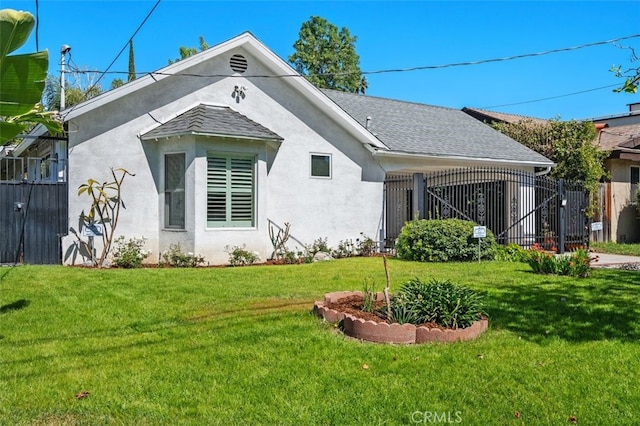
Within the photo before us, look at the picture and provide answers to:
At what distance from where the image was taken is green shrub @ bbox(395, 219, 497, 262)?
13688 millimetres

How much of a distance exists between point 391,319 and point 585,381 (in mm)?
2132

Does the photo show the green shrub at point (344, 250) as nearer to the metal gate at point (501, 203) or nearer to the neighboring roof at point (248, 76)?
the metal gate at point (501, 203)

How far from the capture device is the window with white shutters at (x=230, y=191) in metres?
13.2

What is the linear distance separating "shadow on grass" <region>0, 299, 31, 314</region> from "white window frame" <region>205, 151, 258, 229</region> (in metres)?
5.64

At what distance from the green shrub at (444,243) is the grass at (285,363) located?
4.87 metres

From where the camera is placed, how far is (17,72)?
552cm

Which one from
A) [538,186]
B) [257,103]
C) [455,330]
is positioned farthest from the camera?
[538,186]

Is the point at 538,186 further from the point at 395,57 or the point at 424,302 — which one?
the point at 424,302

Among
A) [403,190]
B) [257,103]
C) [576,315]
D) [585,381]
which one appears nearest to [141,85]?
[257,103]

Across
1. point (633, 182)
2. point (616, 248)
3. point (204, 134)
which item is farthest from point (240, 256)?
point (633, 182)

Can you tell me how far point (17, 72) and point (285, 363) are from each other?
4121 mm

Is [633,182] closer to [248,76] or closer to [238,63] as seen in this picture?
[248,76]

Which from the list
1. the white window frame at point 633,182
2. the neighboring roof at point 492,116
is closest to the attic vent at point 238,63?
the white window frame at point 633,182

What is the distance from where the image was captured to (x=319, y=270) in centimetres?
1211
